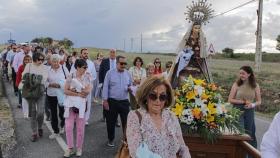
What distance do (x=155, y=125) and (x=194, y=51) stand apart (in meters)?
4.80

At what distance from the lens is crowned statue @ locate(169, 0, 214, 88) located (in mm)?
8625

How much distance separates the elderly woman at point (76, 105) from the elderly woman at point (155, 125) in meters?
4.30

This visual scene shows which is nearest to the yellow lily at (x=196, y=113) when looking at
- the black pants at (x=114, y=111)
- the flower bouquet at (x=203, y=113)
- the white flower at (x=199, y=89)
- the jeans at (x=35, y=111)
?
the flower bouquet at (x=203, y=113)

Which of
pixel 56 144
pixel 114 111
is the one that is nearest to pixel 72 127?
pixel 114 111

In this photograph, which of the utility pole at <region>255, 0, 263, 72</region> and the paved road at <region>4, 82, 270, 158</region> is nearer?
the paved road at <region>4, 82, 270, 158</region>

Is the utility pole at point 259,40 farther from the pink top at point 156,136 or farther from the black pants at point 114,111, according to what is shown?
the pink top at point 156,136

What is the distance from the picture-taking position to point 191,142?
220 inches

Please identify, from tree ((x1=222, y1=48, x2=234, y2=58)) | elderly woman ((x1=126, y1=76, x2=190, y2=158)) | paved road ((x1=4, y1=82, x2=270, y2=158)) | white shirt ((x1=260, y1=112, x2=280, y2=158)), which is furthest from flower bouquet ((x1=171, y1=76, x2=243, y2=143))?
tree ((x1=222, y1=48, x2=234, y2=58))

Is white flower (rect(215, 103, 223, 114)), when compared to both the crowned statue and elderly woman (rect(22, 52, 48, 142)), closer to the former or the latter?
the crowned statue

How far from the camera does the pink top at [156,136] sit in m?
4.01

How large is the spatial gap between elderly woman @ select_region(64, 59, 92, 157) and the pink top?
436 centimetres

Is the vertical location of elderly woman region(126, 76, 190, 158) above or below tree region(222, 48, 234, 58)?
below

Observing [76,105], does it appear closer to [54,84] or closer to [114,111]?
[114,111]

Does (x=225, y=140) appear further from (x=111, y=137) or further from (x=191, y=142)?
(x=111, y=137)
